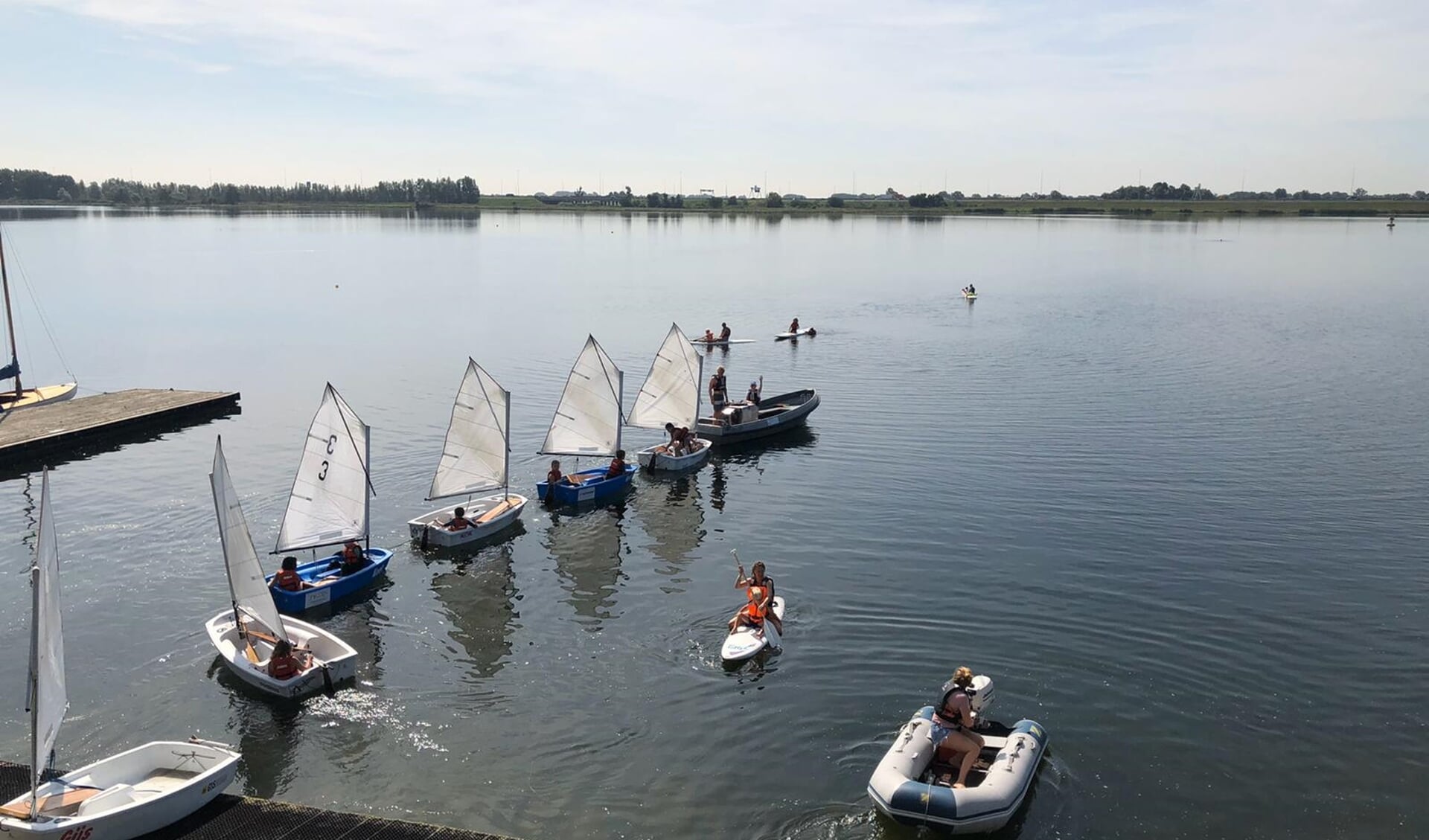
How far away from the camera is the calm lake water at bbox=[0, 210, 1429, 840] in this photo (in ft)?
73.4

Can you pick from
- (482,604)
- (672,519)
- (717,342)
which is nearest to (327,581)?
(482,604)

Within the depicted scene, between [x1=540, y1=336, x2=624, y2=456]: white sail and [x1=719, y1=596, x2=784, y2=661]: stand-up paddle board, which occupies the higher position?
[x1=540, y1=336, x2=624, y2=456]: white sail

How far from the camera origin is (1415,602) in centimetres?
3114

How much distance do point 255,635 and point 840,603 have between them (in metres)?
16.7

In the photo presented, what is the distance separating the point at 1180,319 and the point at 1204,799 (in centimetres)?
8244

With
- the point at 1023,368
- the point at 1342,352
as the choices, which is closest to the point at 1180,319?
the point at 1342,352

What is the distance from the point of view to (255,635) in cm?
2738

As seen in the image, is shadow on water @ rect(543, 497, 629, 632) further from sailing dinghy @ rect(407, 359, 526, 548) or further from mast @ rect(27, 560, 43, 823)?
mast @ rect(27, 560, 43, 823)

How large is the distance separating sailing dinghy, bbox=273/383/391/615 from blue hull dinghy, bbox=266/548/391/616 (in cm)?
3

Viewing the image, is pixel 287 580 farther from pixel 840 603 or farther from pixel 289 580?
pixel 840 603

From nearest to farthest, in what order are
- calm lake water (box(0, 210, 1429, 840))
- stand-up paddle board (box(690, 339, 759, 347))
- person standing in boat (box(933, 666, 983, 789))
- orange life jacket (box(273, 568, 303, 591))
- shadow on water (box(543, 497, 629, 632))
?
person standing in boat (box(933, 666, 983, 789)) < calm lake water (box(0, 210, 1429, 840)) < orange life jacket (box(273, 568, 303, 591)) < shadow on water (box(543, 497, 629, 632)) < stand-up paddle board (box(690, 339, 759, 347))

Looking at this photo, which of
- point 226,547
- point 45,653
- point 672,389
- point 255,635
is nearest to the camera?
point 45,653

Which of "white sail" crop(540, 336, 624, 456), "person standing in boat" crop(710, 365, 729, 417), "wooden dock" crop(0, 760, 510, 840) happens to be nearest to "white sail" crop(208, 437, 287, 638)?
"wooden dock" crop(0, 760, 510, 840)

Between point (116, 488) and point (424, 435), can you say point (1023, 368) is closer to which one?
point (424, 435)
